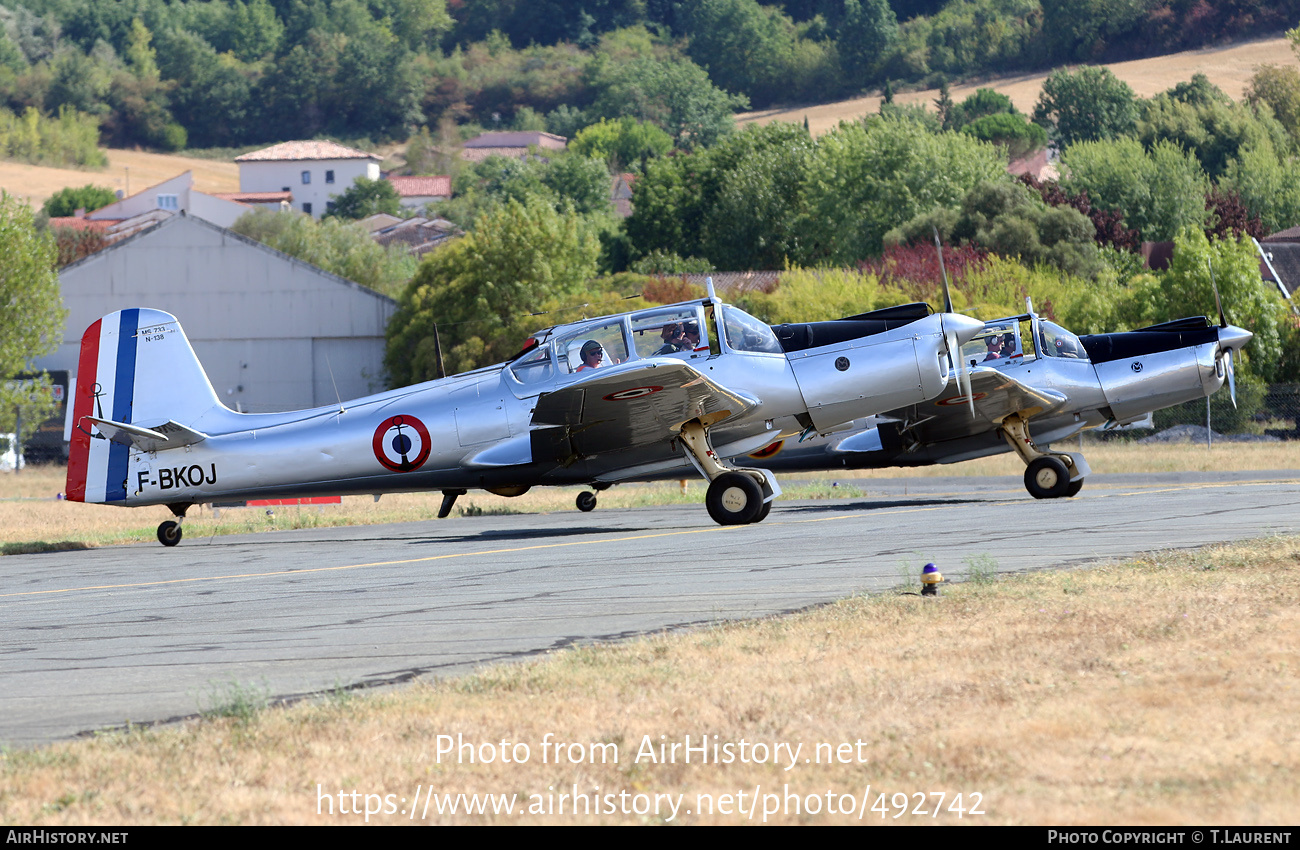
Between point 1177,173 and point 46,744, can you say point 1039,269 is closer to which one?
point 1177,173

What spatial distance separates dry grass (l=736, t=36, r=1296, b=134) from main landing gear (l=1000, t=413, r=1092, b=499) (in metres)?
A: 111

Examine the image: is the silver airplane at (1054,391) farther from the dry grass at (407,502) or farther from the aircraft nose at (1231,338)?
the dry grass at (407,502)

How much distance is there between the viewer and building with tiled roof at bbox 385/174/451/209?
525ft

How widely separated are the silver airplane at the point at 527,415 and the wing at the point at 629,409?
0.08ft

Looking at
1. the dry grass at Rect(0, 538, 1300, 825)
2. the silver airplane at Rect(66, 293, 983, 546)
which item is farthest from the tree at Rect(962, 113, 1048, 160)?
the dry grass at Rect(0, 538, 1300, 825)

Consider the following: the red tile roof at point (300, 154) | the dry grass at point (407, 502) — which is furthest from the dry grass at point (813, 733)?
the red tile roof at point (300, 154)

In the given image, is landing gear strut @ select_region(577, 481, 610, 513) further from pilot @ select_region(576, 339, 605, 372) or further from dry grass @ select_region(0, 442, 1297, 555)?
pilot @ select_region(576, 339, 605, 372)

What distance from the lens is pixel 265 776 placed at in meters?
5.53

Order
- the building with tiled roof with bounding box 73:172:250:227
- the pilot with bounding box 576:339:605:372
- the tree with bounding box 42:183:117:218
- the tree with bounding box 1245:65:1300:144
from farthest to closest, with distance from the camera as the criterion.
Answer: the tree with bounding box 42:183:117:218
the building with tiled roof with bounding box 73:172:250:227
the tree with bounding box 1245:65:1300:144
the pilot with bounding box 576:339:605:372

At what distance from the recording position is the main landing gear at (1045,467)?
68.4 ft

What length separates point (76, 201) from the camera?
134 m

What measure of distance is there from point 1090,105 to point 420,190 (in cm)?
7566

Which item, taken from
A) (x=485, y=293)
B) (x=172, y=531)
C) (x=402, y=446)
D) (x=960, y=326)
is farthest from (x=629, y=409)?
(x=485, y=293)

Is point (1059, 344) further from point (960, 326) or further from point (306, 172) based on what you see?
point (306, 172)
